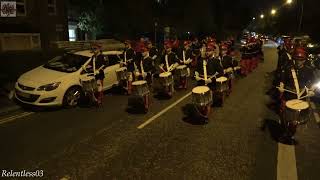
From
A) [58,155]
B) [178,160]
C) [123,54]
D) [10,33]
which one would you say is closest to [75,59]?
[123,54]

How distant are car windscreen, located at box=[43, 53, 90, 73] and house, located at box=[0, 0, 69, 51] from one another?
52.9 feet

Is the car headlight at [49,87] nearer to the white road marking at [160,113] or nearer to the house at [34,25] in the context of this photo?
the white road marking at [160,113]

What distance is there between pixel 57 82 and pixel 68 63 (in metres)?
1.41

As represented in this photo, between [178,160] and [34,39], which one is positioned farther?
[34,39]

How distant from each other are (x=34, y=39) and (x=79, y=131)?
22.1 m

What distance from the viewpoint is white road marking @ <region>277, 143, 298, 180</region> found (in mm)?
5743

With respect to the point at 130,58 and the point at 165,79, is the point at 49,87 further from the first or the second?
the point at 130,58

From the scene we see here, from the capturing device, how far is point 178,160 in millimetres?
6363

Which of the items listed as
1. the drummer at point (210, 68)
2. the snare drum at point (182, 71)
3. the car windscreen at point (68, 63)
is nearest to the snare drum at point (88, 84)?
the car windscreen at point (68, 63)

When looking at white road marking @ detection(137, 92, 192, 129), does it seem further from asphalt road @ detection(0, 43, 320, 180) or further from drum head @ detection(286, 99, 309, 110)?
drum head @ detection(286, 99, 309, 110)

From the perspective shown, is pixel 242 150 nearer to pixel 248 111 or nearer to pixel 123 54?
pixel 248 111

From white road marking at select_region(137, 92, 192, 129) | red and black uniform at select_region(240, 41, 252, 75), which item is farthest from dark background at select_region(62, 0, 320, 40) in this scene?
white road marking at select_region(137, 92, 192, 129)

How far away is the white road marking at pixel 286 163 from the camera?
5.74m

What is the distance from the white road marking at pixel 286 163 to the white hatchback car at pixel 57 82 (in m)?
6.13
